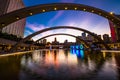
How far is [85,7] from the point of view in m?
24.1

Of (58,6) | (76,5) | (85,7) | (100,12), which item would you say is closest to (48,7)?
(58,6)

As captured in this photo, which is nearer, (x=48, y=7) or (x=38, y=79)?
(x=38, y=79)

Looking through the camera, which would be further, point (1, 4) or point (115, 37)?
point (115, 37)

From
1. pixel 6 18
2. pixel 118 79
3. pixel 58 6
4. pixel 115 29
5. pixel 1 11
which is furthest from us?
pixel 115 29

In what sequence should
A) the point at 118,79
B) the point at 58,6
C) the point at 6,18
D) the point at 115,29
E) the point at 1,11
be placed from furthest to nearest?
1. the point at 115,29
2. the point at 1,11
3. the point at 58,6
4. the point at 6,18
5. the point at 118,79

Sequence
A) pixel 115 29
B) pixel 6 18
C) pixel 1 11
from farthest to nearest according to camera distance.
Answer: pixel 115 29 < pixel 1 11 < pixel 6 18

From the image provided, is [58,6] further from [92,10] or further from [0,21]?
[0,21]

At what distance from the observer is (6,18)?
21.2m

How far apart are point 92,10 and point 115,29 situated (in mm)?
95525

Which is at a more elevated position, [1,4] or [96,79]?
[1,4]

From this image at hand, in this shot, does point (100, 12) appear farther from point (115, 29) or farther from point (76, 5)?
point (115, 29)

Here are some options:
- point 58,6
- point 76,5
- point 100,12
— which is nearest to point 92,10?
point 100,12

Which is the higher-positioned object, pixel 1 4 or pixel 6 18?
pixel 1 4

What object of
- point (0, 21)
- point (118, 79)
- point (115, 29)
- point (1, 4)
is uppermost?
point (1, 4)
